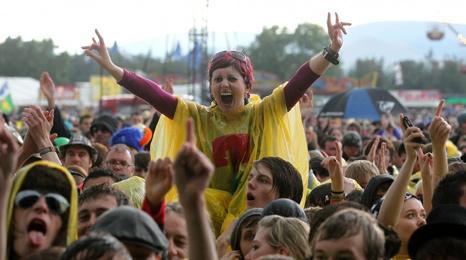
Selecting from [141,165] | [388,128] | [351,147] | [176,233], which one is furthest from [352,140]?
[176,233]

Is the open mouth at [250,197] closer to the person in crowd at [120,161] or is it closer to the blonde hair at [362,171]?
the blonde hair at [362,171]

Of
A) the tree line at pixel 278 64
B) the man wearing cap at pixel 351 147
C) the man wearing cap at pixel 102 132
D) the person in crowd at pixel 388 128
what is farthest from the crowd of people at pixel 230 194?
the tree line at pixel 278 64

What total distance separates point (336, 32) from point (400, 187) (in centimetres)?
177

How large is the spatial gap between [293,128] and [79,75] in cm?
12093

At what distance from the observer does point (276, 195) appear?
23.2 feet

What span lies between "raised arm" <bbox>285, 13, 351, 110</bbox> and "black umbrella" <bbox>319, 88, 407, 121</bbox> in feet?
49.3

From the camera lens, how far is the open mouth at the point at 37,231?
4961 mm

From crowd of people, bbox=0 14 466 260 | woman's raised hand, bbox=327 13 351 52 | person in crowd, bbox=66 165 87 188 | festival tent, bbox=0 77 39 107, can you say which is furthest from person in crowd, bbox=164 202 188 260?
festival tent, bbox=0 77 39 107

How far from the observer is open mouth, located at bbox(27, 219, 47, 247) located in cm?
496

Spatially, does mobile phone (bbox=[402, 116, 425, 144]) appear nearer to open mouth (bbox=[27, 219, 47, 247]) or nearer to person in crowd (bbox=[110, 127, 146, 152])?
open mouth (bbox=[27, 219, 47, 247])

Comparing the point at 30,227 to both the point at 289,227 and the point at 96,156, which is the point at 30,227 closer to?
the point at 289,227

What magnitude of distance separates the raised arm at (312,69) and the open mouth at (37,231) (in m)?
2.97

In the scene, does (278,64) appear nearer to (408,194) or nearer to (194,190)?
(408,194)

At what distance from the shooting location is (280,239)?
5668 millimetres
